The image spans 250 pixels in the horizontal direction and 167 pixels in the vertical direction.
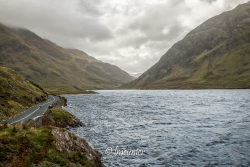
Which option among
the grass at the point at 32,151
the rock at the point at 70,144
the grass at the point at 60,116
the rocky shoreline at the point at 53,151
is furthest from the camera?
the grass at the point at 60,116

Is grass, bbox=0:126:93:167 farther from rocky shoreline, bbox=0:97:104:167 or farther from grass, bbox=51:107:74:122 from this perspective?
grass, bbox=51:107:74:122

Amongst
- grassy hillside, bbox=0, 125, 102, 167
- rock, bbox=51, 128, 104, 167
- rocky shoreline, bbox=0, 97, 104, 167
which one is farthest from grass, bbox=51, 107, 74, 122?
grassy hillside, bbox=0, 125, 102, 167

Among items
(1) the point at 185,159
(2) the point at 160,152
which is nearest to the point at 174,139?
(2) the point at 160,152

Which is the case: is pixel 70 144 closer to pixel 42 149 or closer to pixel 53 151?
pixel 53 151

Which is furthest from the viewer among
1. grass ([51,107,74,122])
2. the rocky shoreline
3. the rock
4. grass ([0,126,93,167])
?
grass ([51,107,74,122])

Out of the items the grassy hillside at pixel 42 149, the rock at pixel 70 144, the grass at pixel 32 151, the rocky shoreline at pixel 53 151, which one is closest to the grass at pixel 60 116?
the rock at pixel 70 144

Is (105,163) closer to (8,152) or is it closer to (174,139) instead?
(8,152)

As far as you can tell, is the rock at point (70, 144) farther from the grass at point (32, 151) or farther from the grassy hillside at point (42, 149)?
the grass at point (32, 151)

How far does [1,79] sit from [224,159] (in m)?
76.0

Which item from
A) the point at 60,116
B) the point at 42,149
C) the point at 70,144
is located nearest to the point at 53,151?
the point at 42,149

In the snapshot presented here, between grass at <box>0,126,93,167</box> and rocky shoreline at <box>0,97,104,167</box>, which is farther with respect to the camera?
rocky shoreline at <box>0,97,104,167</box>

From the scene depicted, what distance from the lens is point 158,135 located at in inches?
1638

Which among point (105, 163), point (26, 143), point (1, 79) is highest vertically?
point (1, 79)

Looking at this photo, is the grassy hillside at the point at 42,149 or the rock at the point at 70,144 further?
the rock at the point at 70,144
